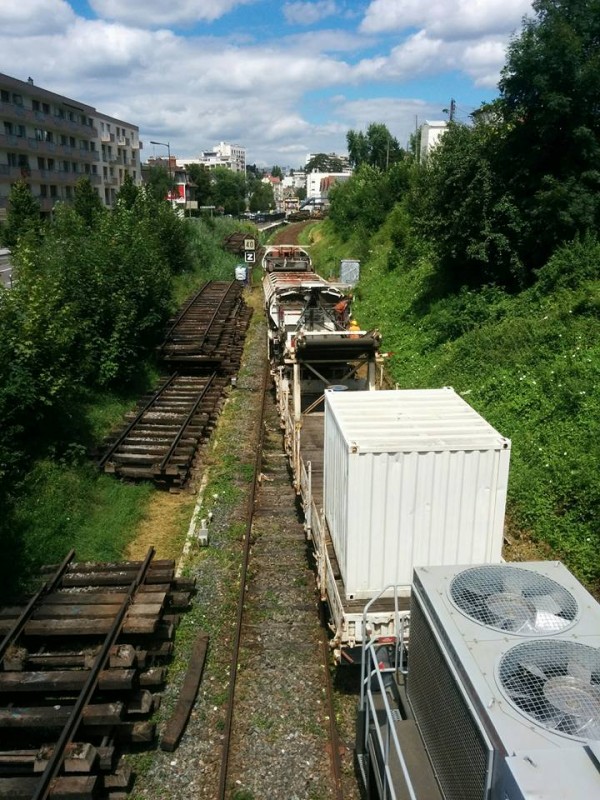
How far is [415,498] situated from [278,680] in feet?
10.3

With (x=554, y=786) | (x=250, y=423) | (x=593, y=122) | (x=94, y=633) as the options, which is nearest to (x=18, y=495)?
(x=94, y=633)

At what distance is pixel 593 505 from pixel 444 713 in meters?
6.17

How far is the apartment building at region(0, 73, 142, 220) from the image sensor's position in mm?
47156

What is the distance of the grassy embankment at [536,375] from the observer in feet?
32.5

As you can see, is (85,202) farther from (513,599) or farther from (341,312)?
(513,599)

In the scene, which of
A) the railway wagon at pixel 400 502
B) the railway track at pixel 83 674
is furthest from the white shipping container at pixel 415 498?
the railway track at pixel 83 674

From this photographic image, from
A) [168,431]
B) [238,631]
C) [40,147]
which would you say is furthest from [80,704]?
[40,147]

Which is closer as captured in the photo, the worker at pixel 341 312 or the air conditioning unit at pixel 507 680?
the air conditioning unit at pixel 507 680

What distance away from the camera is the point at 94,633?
842cm

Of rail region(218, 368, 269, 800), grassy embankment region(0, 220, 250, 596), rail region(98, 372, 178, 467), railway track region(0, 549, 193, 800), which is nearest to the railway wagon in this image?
rail region(218, 368, 269, 800)

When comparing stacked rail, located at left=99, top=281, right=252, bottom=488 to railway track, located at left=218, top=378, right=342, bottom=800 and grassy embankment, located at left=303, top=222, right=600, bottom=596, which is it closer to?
railway track, located at left=218, top=378, right=342, bottom=800

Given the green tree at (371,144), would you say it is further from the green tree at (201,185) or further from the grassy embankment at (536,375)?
the grassy embankment at (536,375)

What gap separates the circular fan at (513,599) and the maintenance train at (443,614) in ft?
0.04

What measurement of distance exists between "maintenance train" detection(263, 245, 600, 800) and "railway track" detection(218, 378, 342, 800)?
2.60 feet
